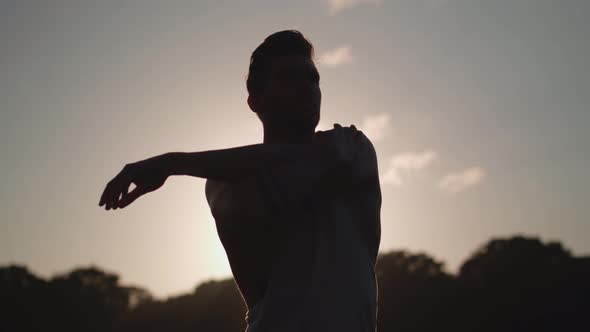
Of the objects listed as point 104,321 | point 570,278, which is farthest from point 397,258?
point 104,321

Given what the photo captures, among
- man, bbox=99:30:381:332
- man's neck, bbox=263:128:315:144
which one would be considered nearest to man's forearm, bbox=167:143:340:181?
man, bbox=99:30:381:332

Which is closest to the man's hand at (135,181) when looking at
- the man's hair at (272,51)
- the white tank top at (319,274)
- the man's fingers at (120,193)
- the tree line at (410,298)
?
the man's fingers at (120,193)

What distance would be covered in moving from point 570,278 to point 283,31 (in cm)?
5664

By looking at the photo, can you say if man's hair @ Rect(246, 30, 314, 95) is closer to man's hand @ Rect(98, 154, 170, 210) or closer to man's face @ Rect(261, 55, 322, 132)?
A: man's face @ Rect(261, 55, 322, 132)

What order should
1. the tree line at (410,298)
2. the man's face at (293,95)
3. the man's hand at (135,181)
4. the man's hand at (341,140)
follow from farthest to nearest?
the tree line at (410,298) < the man's face at (293,95) < the man's hand at (341,140) < the man's hand at (135,181)

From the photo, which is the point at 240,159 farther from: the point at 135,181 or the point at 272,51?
the point at 272,51

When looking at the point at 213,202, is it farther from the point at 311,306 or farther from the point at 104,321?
the point at 104,321

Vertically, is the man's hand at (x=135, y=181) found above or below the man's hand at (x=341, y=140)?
below

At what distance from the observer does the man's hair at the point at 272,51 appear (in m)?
3.10

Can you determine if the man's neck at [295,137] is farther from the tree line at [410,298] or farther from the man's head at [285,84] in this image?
the tree line at [410,298]

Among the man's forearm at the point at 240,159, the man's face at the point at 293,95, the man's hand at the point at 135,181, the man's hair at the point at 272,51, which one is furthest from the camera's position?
the man's hair at the point at 272,51

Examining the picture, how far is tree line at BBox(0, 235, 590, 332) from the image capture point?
4994 cm

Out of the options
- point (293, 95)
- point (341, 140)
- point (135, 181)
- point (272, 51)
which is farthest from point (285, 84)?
point (135, 181)

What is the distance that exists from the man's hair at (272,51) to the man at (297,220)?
0.49 meters
